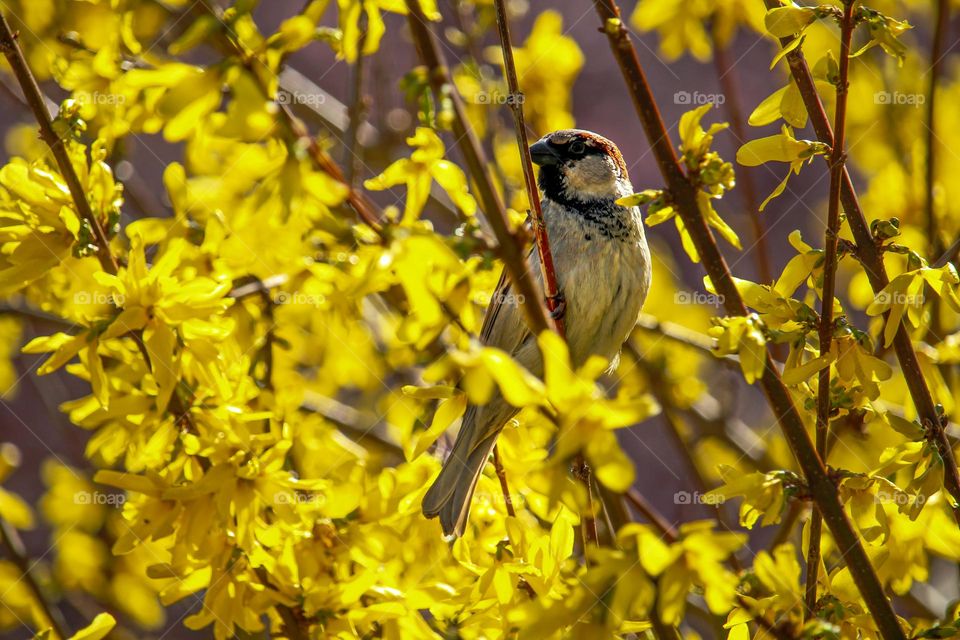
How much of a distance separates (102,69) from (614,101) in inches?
195

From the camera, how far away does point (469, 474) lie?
7.22 feet

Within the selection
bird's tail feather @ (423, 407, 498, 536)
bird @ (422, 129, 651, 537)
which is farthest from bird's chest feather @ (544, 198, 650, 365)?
bird's tail feather @ (423, 407, 498, 536)

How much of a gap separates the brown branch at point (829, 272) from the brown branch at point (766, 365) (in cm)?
10

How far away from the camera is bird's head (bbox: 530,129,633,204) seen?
2.82 metres

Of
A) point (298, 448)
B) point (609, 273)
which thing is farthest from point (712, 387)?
point (298, 448)

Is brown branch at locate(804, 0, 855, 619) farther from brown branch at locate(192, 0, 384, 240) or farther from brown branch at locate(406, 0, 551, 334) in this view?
brown branch at locate(192, 0, 384, 240)

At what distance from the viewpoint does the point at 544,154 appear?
283 cm

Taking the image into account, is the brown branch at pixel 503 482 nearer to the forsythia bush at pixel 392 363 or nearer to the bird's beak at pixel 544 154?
the forsythia bush at pixel 392 363

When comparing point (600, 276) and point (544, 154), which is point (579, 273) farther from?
point (544, 154)

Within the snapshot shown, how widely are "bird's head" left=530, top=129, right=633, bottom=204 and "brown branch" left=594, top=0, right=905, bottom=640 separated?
1206mm

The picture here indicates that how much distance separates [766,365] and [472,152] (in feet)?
1.96

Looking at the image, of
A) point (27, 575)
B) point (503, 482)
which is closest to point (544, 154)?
point (503, 482)

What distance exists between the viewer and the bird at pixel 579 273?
2586 millimetres

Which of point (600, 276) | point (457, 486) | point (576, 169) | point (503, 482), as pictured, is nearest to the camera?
point (503, 482)
